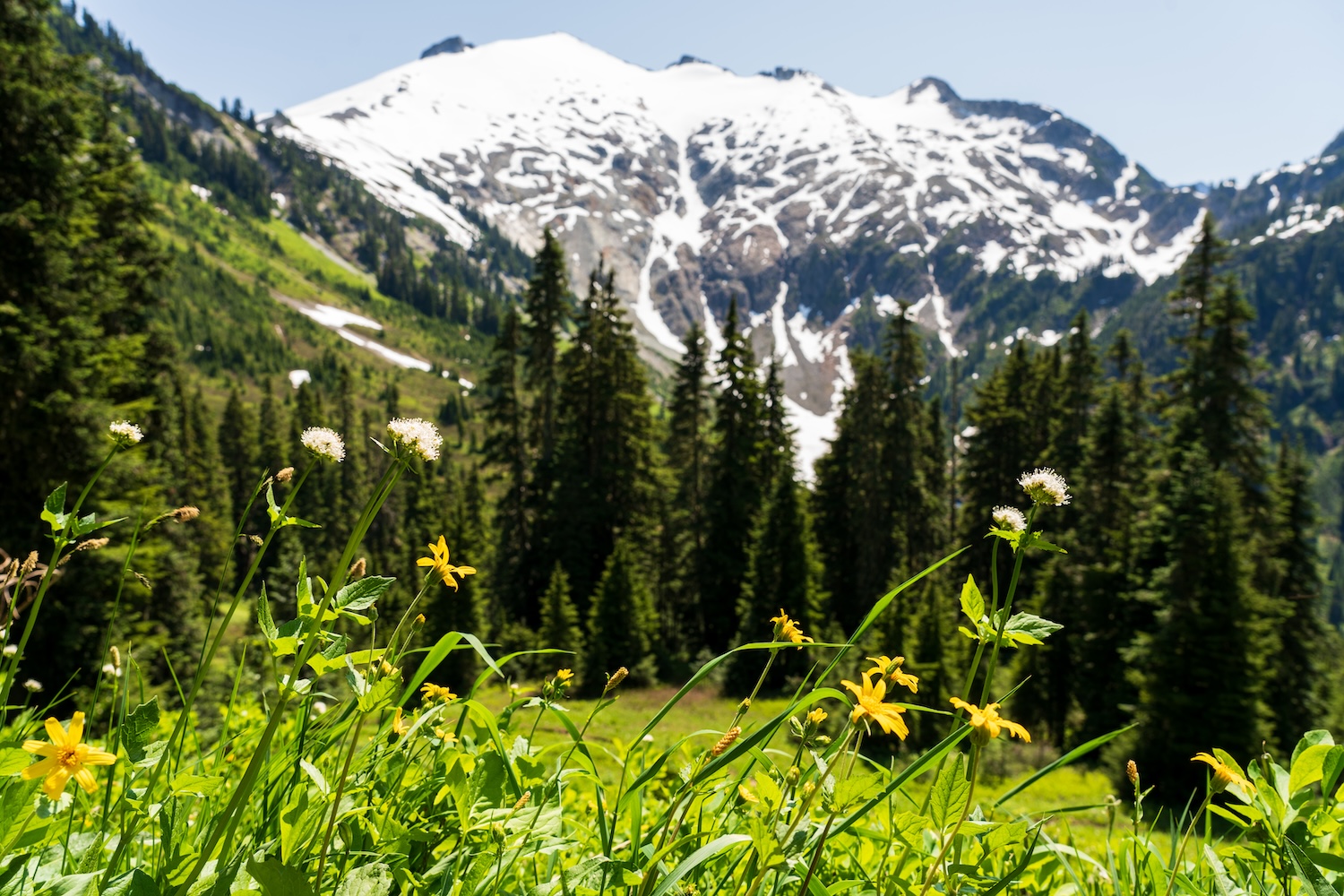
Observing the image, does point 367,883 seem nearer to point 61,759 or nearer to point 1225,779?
point 61,759

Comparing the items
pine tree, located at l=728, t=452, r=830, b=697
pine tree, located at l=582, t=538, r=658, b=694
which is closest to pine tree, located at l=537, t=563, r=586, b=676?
pine tree, located at l=582, t=538, r=658, b=694

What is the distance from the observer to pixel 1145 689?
19.4 meters

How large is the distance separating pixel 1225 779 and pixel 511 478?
31.7 m

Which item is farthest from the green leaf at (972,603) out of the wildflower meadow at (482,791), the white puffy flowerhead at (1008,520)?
the white puffy flowerhead at (1008,520)

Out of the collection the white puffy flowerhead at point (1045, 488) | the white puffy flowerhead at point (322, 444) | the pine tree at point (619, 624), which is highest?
the white puffy flowerhead at point (1045, 488)

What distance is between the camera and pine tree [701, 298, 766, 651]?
31844 millimetres

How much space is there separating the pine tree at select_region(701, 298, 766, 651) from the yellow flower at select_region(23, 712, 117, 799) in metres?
30.9

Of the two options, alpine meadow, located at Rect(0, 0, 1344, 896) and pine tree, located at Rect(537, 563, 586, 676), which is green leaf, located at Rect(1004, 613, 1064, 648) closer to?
alpine meadow, located at Rect(0, 0, 1344, 896)

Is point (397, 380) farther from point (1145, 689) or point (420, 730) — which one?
point (420, 730)

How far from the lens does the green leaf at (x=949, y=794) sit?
1.17m

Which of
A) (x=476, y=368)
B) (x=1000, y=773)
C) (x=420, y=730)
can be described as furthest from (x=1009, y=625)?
(x=476, y=368)

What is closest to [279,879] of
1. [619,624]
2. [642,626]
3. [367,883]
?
[367,883]

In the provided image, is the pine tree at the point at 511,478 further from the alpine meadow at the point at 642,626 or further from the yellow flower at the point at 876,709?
the yellow flower at the point at 876,709

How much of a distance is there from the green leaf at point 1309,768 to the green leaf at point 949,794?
540 millimetres
